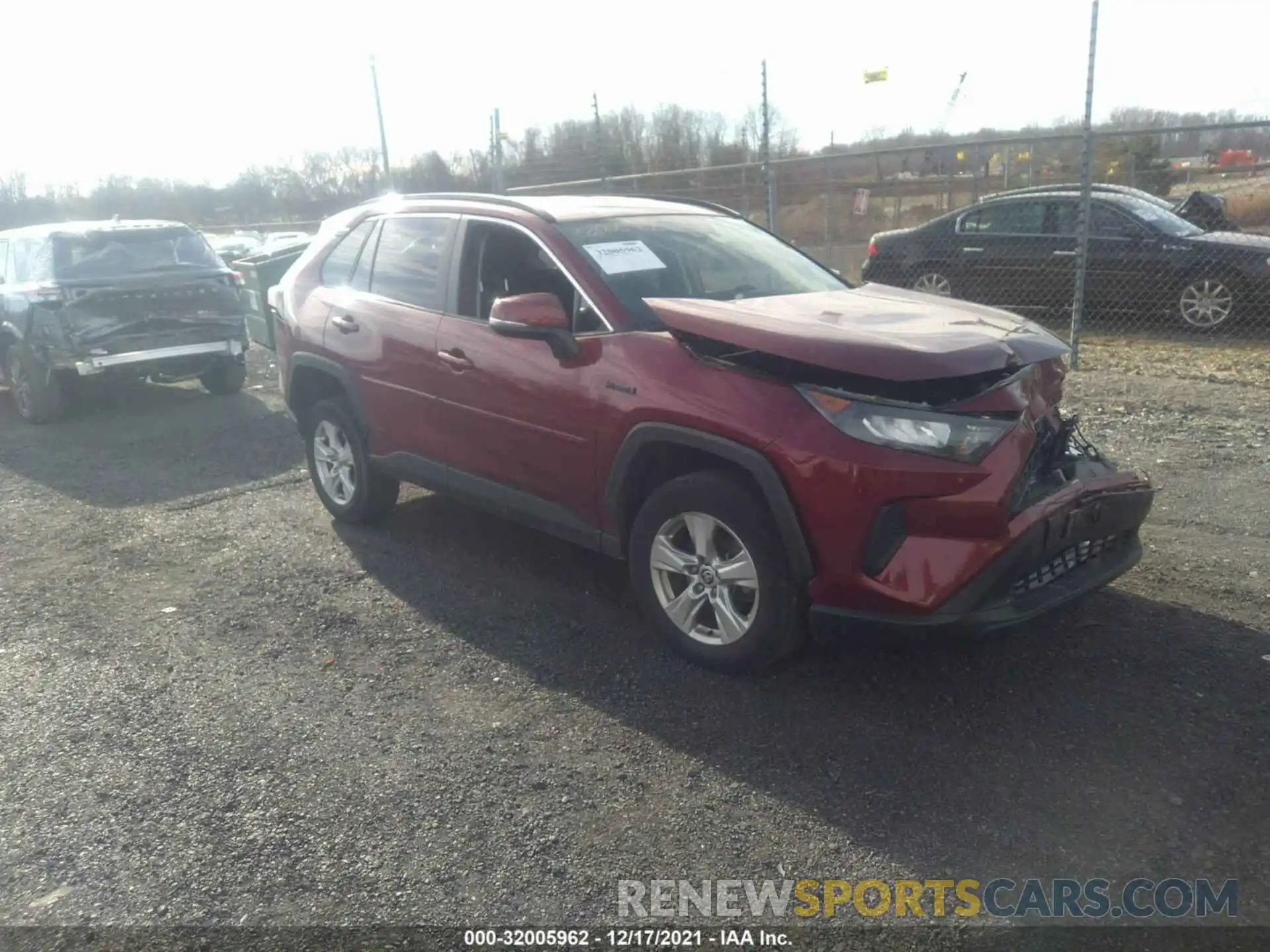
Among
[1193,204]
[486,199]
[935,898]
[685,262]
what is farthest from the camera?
[1193,204]

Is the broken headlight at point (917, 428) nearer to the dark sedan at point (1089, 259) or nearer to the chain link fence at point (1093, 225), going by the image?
the chain link fence at point (1093, 225)

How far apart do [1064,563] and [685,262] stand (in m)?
2.00

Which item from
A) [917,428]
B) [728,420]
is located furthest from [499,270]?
[917,428]

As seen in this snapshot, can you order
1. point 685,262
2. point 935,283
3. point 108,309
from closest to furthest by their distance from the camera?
point 685,262, point 108,309, point 935,283

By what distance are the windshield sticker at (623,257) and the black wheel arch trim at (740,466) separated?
0.80 m

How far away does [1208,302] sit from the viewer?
10.0 m

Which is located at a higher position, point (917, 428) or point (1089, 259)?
point (917, 428)

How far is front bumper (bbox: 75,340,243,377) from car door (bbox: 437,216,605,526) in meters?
5.61

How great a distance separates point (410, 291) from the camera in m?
5.04

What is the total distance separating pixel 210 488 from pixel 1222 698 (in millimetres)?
5956

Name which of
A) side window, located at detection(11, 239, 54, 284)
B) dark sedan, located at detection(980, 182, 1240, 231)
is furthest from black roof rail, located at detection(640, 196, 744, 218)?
dark sedan, located at detection(980, 182, 1240, 231)

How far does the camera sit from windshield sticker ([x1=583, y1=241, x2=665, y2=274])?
4281mm

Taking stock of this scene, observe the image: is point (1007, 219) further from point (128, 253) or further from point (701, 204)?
point (128, 253)

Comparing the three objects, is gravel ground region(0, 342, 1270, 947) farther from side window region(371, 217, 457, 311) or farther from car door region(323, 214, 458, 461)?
side window region(371, 217, 457, 311)
